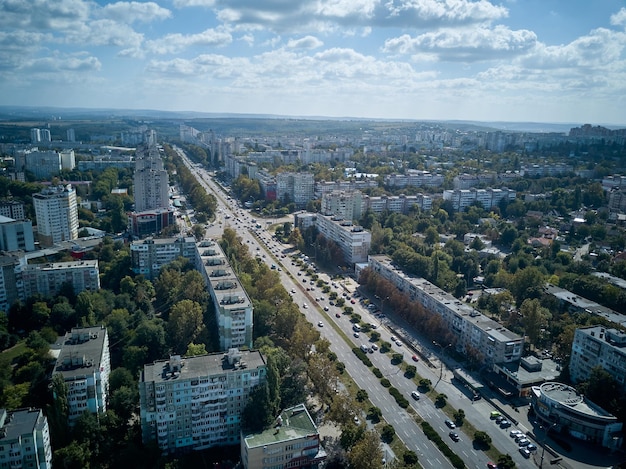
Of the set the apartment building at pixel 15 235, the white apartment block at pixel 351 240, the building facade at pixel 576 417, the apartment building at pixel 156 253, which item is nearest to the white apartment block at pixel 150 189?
the apartment building at pixel 15 235

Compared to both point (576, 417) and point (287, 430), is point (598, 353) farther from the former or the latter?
point (287, 430)

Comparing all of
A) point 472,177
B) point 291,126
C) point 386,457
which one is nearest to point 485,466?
point 386,457

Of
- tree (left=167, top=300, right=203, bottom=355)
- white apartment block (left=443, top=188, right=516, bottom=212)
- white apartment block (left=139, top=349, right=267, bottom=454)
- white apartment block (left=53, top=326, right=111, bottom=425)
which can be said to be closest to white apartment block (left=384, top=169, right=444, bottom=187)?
white apartment block (left=443, top=188, right=516, bottom=212)

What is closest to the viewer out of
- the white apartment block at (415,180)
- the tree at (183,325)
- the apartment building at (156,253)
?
the tree at (183,325)

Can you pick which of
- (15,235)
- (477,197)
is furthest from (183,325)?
(477,197)

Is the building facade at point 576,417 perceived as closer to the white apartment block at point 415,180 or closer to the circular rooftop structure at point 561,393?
the circular rooftop structure at point 561,393
